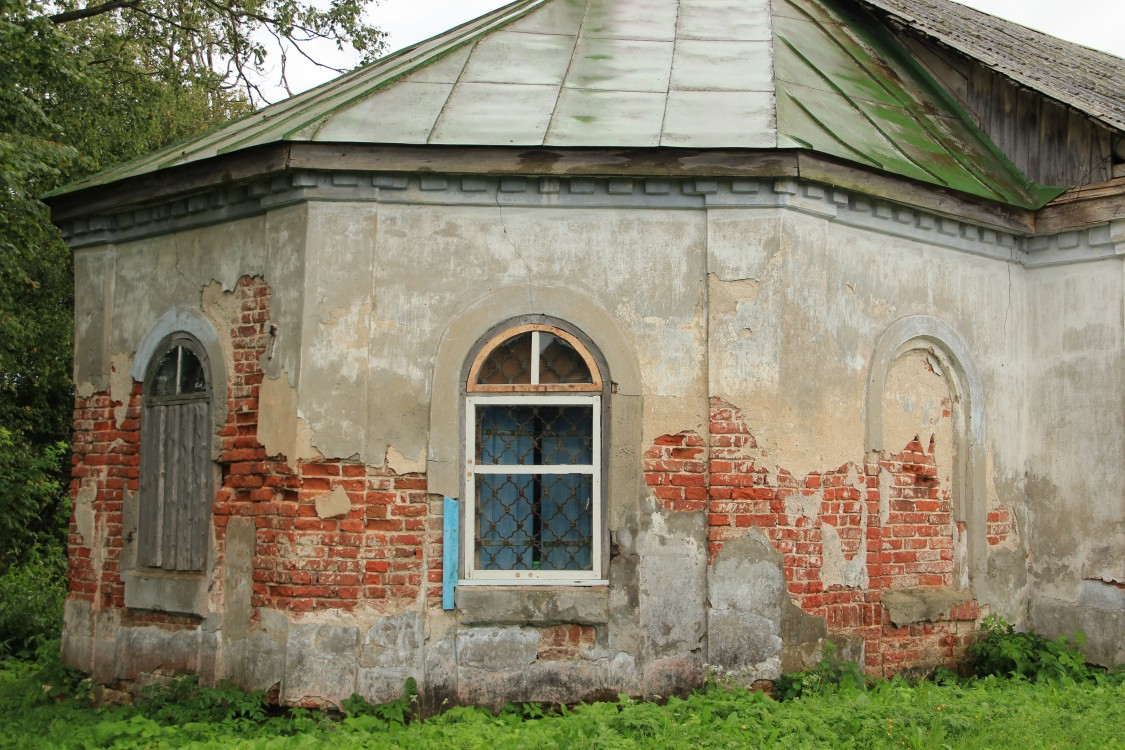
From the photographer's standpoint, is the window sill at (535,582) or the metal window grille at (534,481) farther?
the metal window grille at (534,481)

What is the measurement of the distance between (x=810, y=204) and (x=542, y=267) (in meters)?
1.77

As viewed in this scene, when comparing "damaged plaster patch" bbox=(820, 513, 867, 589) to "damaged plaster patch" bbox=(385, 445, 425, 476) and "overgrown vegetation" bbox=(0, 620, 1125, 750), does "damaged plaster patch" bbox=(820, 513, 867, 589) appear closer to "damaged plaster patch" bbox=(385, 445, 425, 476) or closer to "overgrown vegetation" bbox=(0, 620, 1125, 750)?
"overgrown vegetation" bbox=(0, 620, 1125, 750)

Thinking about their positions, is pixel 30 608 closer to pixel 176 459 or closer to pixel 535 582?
pixel 176 459

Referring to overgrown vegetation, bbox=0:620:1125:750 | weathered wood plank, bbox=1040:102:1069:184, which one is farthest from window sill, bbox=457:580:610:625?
weathered wood plank, bbox=1040:102:1069:184

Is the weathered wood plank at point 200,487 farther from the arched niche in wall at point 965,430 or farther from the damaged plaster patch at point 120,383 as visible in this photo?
the arched niche in wall at point 965,430

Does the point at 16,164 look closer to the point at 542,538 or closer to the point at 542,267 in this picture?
the point at 542,267

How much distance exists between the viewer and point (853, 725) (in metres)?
6.64

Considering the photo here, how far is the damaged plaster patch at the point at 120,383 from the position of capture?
9.03 m

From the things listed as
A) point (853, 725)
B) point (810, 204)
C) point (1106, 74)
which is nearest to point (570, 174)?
point (810, 204)

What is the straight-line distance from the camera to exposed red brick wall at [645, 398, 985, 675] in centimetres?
766

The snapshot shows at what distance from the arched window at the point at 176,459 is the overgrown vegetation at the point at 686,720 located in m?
0.96

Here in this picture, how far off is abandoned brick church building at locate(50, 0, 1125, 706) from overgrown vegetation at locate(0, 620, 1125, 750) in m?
0.23

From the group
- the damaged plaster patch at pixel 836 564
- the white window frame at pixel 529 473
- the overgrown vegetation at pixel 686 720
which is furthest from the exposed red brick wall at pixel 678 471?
the overgrown vegetation at pixel 686 720

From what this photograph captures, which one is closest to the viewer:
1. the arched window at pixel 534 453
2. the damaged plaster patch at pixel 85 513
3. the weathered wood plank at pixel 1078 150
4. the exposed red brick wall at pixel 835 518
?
the exposed red brick wall at pixel 835 518
